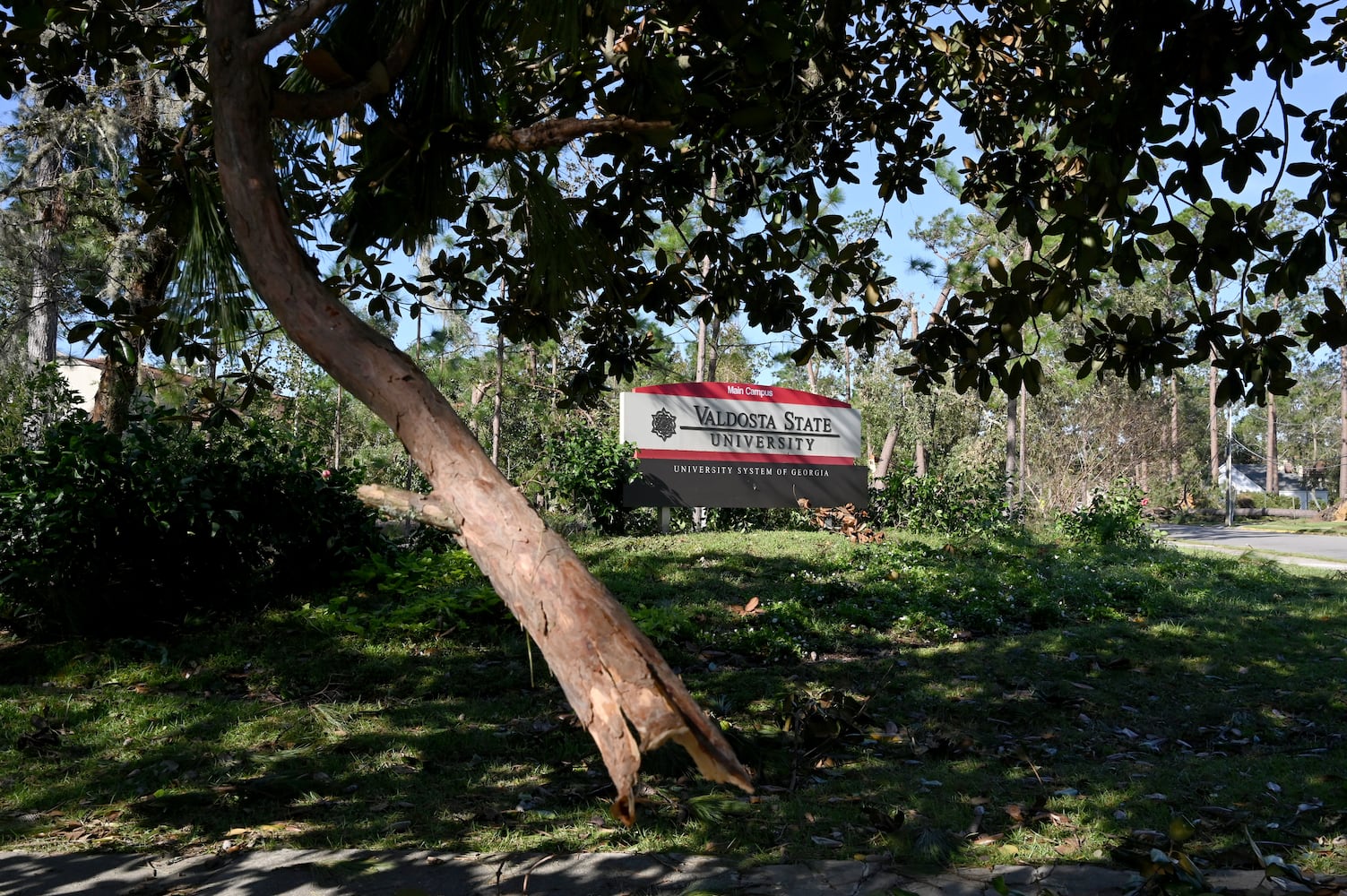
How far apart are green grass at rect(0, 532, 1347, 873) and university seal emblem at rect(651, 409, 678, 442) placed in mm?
3382

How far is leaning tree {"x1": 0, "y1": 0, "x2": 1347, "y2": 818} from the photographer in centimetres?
150

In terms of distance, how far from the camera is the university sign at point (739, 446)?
39.2 ft

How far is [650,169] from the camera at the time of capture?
4961 mm

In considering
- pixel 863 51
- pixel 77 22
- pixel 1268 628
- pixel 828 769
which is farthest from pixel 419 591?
pixel 1268 628

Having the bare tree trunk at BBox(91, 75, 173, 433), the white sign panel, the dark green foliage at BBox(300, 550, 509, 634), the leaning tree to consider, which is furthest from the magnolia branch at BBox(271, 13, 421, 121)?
the white sign panel

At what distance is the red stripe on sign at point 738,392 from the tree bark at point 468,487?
10.0 meters

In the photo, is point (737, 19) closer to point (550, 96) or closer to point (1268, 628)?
point (550, 96)

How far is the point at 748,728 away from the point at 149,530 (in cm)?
460

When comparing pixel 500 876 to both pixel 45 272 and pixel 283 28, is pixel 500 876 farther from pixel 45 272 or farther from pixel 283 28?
pixel 45 272

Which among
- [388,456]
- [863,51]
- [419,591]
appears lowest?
[419,591]

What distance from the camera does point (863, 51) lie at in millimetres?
5059

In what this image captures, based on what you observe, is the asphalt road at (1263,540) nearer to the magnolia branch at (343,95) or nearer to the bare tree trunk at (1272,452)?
the bare tree trunk at (1272,452)

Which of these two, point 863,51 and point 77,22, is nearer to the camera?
point 77,22

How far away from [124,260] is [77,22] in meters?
6.85
